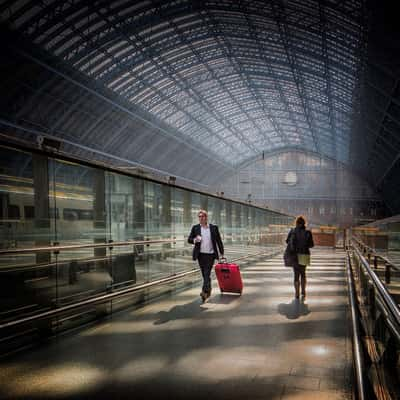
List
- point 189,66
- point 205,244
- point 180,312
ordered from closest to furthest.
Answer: point 180,312, point 205,244, point 189,66

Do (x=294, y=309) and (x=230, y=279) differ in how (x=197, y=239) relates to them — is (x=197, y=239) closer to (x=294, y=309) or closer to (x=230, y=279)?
(x=230, y=279)

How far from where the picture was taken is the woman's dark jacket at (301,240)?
8680 millimetres

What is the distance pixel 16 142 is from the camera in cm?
508

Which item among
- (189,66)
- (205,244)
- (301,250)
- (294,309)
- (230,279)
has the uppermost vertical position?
(189,66)

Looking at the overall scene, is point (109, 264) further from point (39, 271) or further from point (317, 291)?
point (317, 291)

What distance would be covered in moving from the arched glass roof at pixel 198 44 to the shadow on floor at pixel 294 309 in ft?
59.3

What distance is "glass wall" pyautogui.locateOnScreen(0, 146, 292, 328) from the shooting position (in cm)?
516

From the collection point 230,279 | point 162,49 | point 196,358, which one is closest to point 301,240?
point 230,279

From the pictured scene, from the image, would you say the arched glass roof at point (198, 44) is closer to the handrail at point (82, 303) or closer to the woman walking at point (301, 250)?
the woman walking at point (301, 250)

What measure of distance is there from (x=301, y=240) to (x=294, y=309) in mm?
1751

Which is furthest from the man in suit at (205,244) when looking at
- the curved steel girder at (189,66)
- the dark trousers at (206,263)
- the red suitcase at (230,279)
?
the curved steel girder at (189,66)

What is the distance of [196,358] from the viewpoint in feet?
15.0

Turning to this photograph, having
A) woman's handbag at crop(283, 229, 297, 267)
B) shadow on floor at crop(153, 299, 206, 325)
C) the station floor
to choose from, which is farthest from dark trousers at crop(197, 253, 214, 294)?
woman's handbag at crop(283, 229, 297, 267)

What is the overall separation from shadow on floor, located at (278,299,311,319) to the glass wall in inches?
99.5
